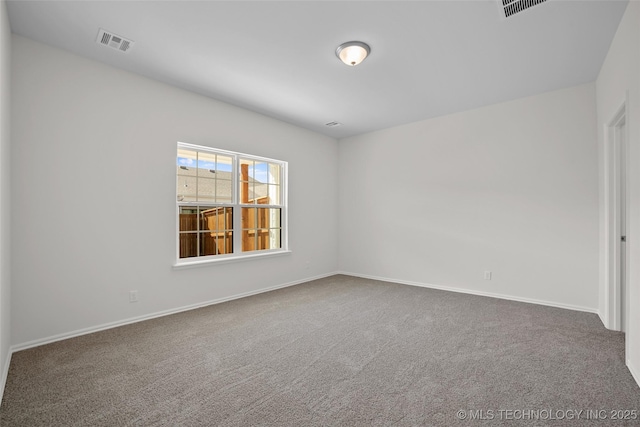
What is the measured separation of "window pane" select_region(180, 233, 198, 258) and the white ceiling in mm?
1824

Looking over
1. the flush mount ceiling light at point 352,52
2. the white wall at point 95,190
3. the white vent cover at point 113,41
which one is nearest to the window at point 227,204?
the white wall at point 95,190

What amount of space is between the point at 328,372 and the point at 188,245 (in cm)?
253

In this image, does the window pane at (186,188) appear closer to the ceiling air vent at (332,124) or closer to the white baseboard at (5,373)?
the white baseboard at (5,373)

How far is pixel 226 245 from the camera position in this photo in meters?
4.32

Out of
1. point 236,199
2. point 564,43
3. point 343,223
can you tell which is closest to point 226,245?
point 236,199

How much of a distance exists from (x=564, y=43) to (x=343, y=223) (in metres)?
4.11

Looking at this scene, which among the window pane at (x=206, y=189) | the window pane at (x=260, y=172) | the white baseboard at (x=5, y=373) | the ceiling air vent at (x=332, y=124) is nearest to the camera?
the white baseboard at (x=5, y=373)

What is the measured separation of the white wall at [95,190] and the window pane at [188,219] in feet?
0.74

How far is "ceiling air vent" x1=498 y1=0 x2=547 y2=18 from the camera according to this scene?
2238 mm

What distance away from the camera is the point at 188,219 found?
3.93m

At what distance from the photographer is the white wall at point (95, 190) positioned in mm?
2693

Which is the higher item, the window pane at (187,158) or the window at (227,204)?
the window pane at (187,158)

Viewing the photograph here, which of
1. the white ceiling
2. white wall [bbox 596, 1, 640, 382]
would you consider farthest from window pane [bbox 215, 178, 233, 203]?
white wall [bbox 596, 1, 640, 382]

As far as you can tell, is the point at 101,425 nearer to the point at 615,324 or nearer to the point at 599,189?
the point at 615,324
